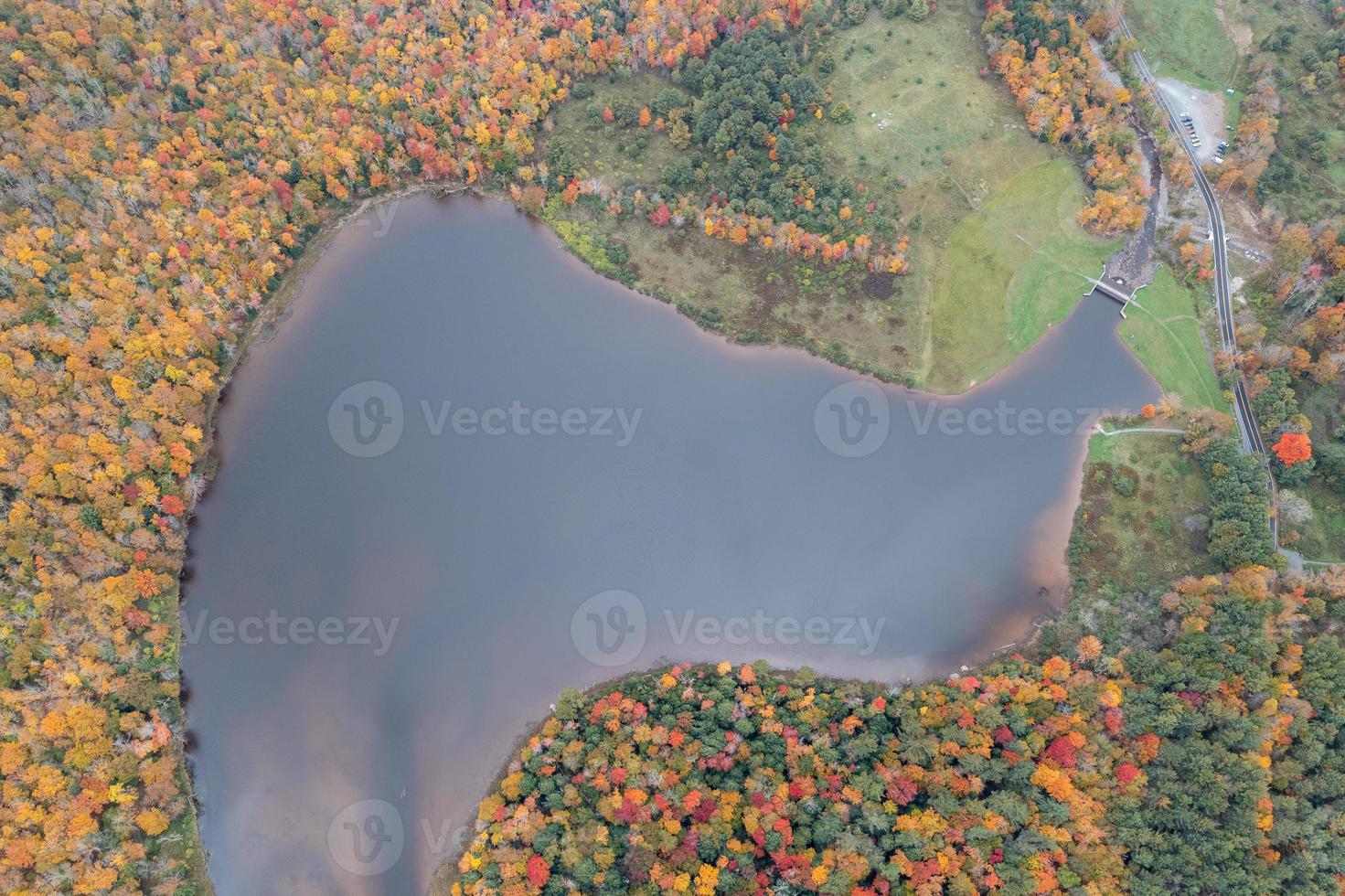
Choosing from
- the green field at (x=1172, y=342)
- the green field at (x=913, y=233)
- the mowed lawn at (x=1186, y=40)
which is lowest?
the green field at (x=1172, y=342)

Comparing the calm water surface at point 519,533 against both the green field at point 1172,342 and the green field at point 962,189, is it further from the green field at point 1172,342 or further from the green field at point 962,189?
the green field at point 962,189

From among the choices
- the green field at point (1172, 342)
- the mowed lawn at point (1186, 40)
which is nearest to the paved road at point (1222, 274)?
the green field at point (1172, 342)

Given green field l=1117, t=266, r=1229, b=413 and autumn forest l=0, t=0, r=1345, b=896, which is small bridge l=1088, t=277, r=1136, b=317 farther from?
autumn forest l=0, t=0, r=1345, b=896

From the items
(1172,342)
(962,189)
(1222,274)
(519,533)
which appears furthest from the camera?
(962,189)

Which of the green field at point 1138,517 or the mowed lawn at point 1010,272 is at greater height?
the mowed lawn at point 1010,272

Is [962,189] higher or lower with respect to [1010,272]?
higher

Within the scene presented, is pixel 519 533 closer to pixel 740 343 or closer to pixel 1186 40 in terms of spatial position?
pixel 740 343

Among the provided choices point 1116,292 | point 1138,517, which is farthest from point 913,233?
point 1138,517
